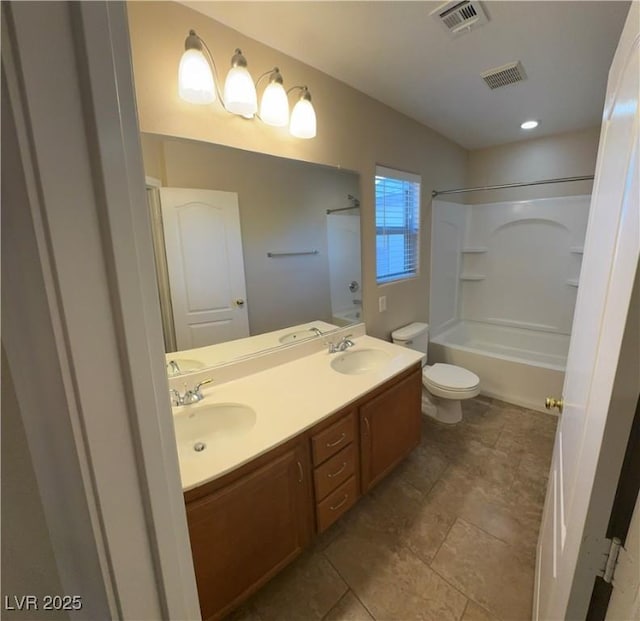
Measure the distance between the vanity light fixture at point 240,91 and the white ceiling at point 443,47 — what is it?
0.19 m

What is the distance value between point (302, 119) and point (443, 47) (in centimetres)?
82

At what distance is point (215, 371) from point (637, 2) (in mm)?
1785

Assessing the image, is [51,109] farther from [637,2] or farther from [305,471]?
[305,471]

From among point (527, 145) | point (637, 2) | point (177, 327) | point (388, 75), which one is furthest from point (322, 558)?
point (527, 145)

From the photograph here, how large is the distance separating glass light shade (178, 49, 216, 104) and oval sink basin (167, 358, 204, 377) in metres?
1.15

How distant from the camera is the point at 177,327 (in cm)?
142

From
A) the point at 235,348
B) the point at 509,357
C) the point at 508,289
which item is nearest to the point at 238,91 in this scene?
the point at 235,348

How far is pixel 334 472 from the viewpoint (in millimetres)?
1416

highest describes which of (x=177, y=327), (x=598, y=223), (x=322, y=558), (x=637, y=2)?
(x=637, y=2)

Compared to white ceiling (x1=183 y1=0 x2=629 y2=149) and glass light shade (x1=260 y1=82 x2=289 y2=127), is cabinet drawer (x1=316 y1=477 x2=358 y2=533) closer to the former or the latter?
glass light shade (x1=260 y1=82 x2=289 y2=127)

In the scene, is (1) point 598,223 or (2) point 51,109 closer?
(2) point 51,109

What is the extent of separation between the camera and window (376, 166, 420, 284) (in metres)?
2.31

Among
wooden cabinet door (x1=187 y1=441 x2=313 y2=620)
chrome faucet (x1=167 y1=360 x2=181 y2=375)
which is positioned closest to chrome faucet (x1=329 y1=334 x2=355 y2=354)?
wooden cabinet door (x1=187 y1=441 x2=313 y2=620)

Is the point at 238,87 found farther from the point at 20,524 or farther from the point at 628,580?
the point at 628,580
